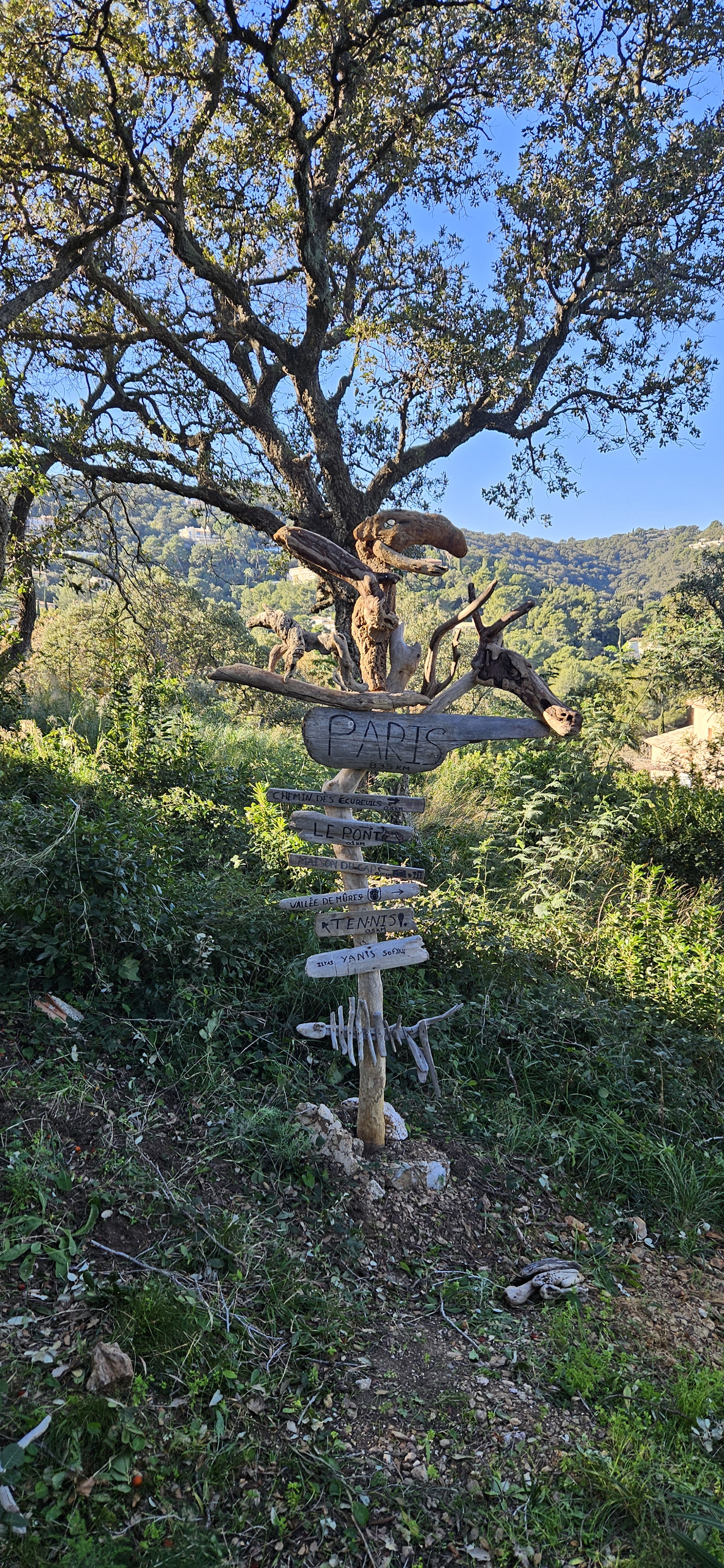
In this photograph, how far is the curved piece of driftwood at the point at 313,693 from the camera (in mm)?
3357

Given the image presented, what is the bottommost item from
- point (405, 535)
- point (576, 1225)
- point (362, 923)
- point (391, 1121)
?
point (576, 1225)

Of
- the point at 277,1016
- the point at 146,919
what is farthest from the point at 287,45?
the point at 277,1016

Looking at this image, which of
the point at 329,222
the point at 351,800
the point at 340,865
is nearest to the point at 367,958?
the point at 340,865

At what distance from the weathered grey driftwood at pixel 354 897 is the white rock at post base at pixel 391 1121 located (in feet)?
3.72

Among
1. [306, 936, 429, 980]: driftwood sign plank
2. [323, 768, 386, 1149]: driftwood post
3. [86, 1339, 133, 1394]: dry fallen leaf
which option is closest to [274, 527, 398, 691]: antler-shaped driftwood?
[323, 768, 386, 1149]: driftwood post

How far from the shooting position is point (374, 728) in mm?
3410

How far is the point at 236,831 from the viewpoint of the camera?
6332 mm

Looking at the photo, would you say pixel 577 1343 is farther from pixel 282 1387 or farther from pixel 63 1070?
pixel 63 1070

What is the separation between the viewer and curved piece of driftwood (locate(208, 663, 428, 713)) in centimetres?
336

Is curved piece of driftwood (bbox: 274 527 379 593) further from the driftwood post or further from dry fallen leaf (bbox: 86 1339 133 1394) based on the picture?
dry fallen leaf (bbox: 86 1339 133 1394)

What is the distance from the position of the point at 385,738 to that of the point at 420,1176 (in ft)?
6.88

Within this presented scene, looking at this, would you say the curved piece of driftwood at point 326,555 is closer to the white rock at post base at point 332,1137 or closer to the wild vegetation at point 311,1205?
the wild vegetation at point 311,1205

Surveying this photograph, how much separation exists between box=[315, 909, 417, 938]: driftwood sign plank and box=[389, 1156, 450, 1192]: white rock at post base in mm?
1136

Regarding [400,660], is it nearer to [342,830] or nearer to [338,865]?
[342,830]
